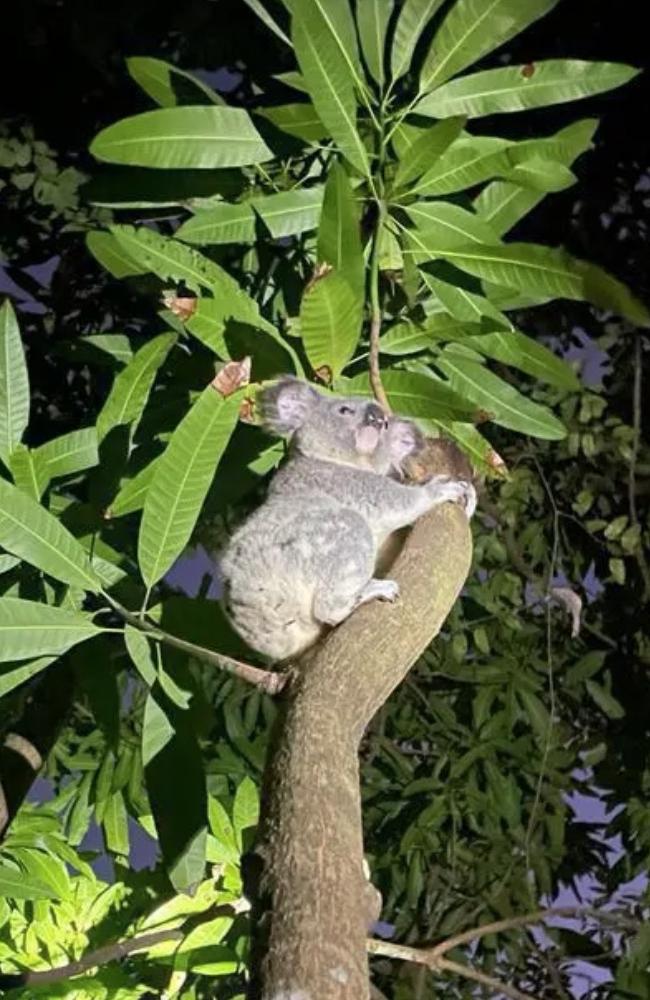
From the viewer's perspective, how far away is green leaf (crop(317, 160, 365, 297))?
3.27ft

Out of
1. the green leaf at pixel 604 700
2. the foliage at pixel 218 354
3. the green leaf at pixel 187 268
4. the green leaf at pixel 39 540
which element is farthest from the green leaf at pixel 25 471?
the green leaf at pixel 604 700

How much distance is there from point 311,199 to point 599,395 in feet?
3.29

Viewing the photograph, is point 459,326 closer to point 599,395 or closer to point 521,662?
point 521,662

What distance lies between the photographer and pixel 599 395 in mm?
2076

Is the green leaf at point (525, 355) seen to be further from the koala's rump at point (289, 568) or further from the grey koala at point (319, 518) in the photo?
the koala's rump at point (289, 568)

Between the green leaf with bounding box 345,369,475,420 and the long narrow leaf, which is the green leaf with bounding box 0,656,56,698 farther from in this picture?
the long narrow leaf

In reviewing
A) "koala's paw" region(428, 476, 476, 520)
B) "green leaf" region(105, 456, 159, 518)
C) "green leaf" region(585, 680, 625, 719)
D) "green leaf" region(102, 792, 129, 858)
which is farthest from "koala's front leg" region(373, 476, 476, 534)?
"green leaf" region(585, 680, 625, 719)

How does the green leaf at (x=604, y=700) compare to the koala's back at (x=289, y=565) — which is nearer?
the koala's back at (x=289, y=565)

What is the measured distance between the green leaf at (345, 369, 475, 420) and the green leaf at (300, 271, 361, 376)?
0.05 m

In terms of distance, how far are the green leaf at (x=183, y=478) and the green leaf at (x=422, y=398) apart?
0.17 metres

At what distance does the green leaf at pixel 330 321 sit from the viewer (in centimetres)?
98

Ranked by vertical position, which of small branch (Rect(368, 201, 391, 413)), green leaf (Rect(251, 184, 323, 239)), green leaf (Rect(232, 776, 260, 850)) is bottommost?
green leaf (Rect(232, 776, 260, 850))

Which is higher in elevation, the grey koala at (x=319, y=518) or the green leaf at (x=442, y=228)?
the green leaf at (x=442, y=228)

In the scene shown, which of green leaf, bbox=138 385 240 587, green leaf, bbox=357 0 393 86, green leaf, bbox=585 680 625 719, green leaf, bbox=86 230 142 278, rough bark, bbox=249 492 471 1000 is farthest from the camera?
green leaf, bbox=585 680 625 719
